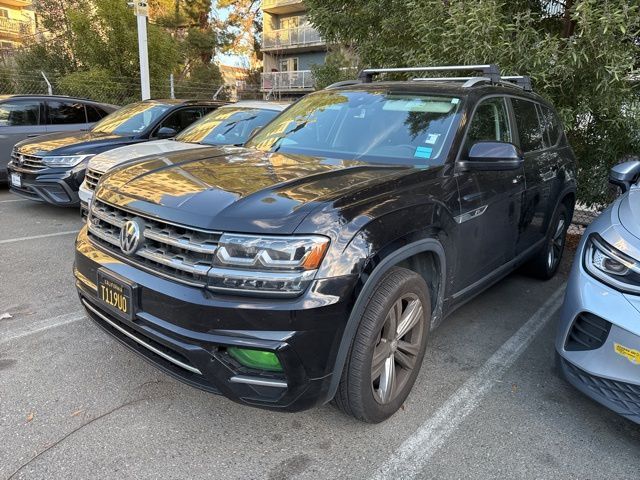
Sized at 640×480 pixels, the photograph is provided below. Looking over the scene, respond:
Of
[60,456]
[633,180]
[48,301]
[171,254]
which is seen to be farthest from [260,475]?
[633,180]

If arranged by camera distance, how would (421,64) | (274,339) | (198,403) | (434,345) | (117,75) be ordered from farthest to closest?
(117,75)
(421,64)
(434,345)
(198,403)
(274,339)

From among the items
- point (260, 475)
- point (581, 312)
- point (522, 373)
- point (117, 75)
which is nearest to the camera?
point (260, 475)

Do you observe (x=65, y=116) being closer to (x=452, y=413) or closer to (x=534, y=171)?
(x=534, y=171)

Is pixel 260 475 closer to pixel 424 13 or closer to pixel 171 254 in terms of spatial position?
pixel 171 254

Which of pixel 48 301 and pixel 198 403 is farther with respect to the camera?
pixel 48 301

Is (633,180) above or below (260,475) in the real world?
above

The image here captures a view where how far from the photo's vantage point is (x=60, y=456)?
7.54ft

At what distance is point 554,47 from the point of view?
4562 millimetres

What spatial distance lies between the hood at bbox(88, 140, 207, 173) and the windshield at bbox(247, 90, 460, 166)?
5.82ft

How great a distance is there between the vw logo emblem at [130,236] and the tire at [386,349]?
3.80 feet

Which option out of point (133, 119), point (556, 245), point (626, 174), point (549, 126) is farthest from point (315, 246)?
point (133, 119)

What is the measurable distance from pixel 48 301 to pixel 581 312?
389 cm

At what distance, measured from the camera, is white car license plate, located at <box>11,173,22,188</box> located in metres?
6.53

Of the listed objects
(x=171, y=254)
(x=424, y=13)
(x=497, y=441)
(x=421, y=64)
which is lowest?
(x=497, y=441)
